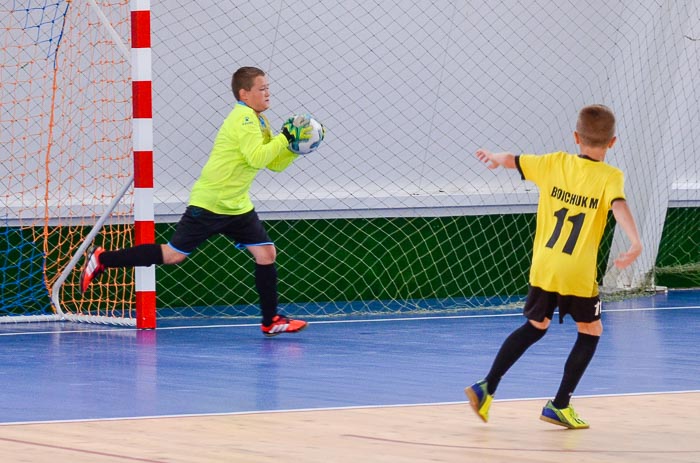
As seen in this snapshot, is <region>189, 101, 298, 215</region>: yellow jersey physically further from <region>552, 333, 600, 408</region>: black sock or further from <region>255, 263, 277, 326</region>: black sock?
<region>552, 333, 600, 408</region>: black sock

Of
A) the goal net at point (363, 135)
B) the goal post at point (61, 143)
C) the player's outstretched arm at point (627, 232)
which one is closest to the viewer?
the player's outstretched arm at point (627, 232)

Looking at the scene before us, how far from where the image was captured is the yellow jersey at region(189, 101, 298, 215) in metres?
9.23

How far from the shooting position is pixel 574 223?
603 cm

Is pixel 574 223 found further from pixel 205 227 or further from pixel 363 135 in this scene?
pixel 363 135

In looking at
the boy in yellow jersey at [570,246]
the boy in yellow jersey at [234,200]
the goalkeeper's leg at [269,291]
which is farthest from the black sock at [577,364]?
the goalkeeper's leg at [269,291]

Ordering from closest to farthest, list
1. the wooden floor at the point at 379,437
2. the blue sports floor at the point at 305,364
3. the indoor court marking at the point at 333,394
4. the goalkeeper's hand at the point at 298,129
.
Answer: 1. the wooden floor at the point at 379,437
2. the indoor court marking at the point at 333,394
3. the blue sports floor at the point at 305,364
4. the goalkeeper's hand at the point at 298,129

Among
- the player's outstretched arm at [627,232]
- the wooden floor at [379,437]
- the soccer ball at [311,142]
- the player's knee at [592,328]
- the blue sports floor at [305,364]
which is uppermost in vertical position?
the soccer ball at [311,142]

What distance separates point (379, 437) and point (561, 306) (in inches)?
41.1

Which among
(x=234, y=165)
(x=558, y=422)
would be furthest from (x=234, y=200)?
(x=558, y=422)

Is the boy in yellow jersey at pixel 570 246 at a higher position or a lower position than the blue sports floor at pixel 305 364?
higher

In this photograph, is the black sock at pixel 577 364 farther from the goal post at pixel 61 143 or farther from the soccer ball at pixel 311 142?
the goal post at pixel 61 143

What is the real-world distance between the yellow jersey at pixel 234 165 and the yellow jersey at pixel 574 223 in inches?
133

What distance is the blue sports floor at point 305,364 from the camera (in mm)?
6711

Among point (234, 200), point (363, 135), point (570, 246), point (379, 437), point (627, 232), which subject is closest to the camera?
point (379, 437)
